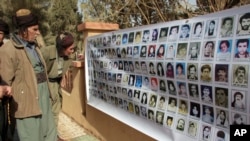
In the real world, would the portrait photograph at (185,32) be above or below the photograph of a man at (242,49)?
above

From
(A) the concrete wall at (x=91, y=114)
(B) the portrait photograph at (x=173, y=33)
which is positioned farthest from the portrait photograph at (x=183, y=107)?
(A) the concrete wall at (x=91, y=114)

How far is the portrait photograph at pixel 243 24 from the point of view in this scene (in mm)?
2041

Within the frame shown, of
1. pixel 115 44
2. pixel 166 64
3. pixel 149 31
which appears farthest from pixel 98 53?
pixel 166 64

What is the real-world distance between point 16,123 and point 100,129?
1897mm

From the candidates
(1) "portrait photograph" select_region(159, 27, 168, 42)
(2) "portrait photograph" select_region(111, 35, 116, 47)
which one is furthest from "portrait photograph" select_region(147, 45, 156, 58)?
(2) "portrait photograph" select_region(111, 35, 116, 47)

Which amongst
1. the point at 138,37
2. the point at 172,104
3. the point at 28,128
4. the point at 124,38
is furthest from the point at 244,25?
the point at 28,128

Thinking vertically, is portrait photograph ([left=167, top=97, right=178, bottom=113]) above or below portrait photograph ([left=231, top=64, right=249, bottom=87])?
below

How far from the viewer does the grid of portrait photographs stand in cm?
213

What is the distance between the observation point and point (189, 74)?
2516mm

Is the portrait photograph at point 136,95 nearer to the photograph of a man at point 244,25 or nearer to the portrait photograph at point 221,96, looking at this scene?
the portrait photograph at point 221,96

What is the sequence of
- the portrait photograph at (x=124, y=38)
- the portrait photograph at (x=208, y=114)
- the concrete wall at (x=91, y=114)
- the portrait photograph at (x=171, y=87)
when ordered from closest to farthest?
the portrait photograph at (x=208, y=114)
the portrait photograph at (x=171, y=87)
the portrait photograph at (x=124, y=38)
the concrete wall at (x=91, y=114)

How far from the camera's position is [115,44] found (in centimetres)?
387

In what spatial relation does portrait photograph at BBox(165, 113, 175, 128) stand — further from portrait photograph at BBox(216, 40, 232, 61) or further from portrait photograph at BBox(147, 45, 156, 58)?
portrait photograph at BBox(216, 40, 232, 61)

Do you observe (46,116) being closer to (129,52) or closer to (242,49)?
(129,52)
